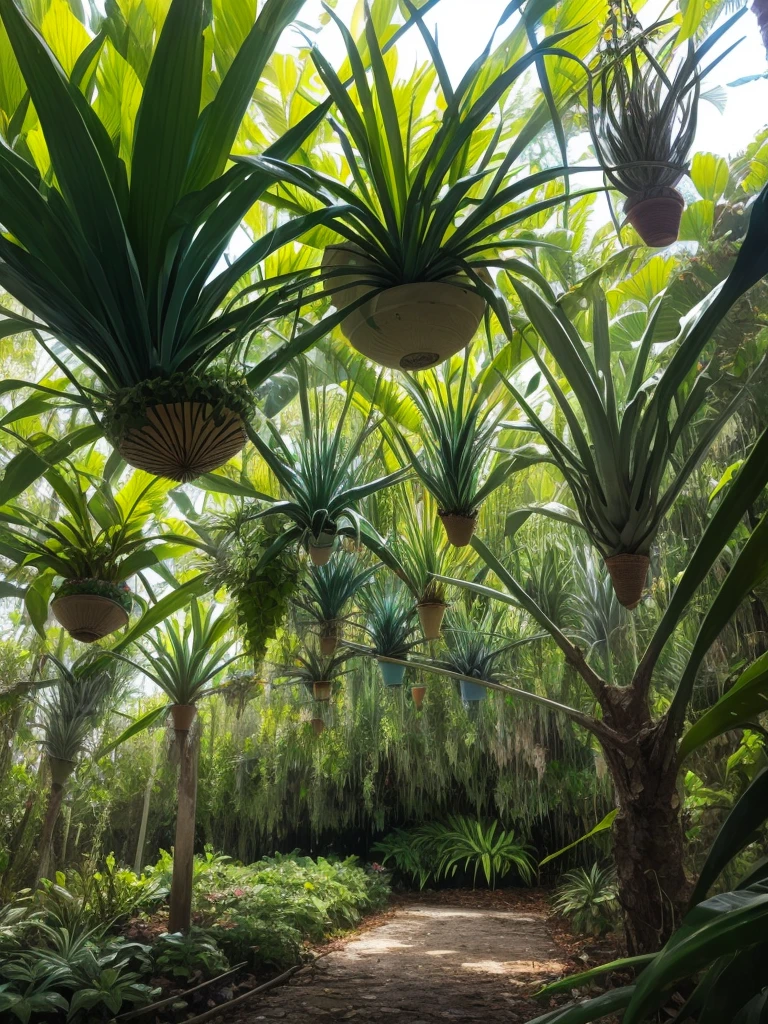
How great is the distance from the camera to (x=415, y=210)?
163 cm

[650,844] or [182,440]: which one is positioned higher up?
[182,440]

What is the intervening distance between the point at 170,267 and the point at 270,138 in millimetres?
1783

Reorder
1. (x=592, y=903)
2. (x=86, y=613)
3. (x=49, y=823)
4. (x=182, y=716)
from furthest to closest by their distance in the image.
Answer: (x=592, y=903), (x=49, y=823), (x=182, y=716), (x=86, y=613)

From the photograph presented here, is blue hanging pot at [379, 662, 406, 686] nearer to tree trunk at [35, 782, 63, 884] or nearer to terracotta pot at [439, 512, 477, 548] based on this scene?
terracotta pot at [439, 512, 477, 548]

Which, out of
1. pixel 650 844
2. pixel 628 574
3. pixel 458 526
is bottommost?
pixel 650 844

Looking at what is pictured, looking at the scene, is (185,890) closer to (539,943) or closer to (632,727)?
(539,943)

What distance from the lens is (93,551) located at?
3.22 metres

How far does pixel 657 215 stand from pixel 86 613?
2.63 m

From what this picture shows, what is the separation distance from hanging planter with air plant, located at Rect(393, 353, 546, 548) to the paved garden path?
6.35ft

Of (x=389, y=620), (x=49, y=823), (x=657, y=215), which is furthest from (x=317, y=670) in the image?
(x=657, y=215)

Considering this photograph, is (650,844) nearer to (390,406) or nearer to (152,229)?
(152,229)

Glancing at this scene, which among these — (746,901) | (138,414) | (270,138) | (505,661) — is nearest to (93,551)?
(138,414)

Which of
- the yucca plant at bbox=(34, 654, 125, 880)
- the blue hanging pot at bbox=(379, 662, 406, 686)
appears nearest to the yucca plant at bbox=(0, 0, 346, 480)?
the blue hanging pot at bbox=(379, 662, 406, 686)

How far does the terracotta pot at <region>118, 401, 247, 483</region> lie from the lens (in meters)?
1.71
